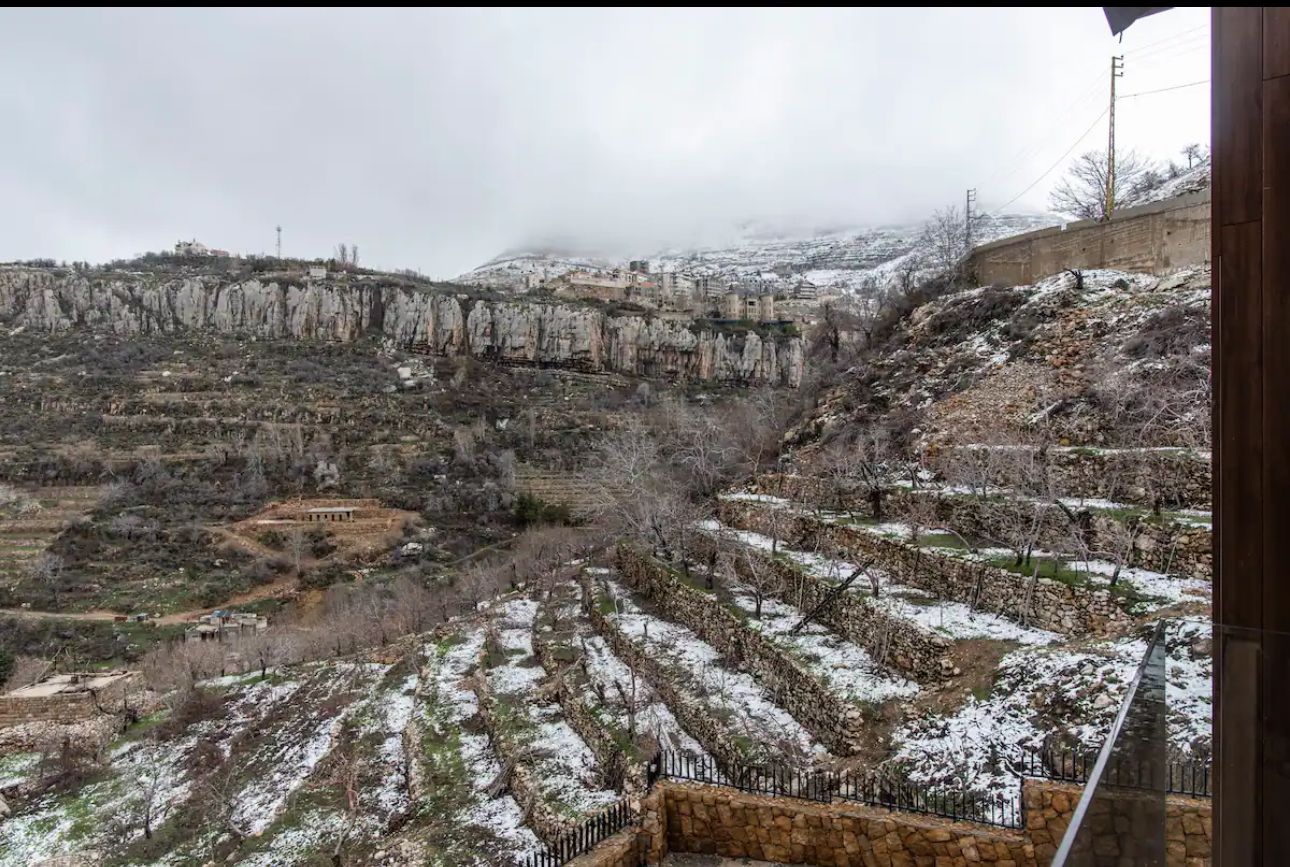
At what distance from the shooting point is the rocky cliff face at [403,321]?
62.8m

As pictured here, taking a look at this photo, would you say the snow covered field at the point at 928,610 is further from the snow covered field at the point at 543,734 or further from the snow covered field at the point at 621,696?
the snow covered field at the point at 543,734

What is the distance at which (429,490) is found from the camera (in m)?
40.5

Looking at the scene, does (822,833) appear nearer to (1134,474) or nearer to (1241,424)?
(1241,424)

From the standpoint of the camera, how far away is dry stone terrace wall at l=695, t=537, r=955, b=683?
27.6ft

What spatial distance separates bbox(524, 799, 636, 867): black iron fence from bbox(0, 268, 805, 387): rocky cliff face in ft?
185

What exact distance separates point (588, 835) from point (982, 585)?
6.83 m

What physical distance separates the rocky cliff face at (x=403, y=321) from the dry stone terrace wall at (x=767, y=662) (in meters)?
49.2

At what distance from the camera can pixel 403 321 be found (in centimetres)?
6900

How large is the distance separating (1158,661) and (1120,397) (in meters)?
11.9

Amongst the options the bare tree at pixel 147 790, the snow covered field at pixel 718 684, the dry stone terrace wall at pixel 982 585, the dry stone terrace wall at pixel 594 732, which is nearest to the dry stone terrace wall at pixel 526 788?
the dry stone terrace wall at pixel 594 732

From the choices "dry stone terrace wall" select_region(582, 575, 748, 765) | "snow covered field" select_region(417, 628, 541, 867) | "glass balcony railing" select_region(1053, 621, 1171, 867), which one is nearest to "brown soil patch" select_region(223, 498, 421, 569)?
"snow covered field" select_region(417, 628, 541, 867)

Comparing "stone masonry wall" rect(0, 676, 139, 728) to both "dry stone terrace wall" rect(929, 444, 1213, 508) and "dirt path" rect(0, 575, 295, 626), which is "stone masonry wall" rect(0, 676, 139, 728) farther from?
"dry stone terrace wall" rect(929, 444, 1213, 508)

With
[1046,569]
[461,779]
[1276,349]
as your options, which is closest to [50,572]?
[461,779]

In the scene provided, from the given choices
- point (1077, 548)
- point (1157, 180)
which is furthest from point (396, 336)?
point (1077, 548)
